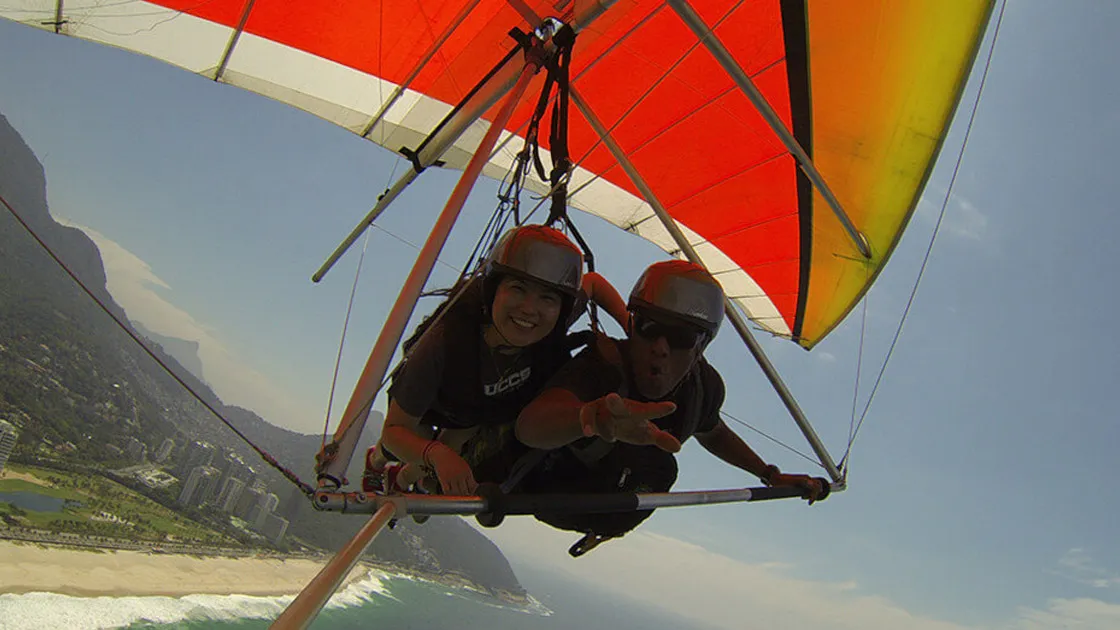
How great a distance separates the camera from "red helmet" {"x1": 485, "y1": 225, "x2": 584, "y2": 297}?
1.68m

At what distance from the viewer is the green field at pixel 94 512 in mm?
38938

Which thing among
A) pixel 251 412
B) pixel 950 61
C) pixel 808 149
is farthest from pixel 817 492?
pixel 251 412

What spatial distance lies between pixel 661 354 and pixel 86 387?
67.2 meters

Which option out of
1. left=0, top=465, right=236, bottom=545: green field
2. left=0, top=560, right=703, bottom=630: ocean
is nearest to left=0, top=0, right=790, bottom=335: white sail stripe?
left=0, top=560, right=703, bottom=630: ocean

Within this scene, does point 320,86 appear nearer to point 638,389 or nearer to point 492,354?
point 492,354

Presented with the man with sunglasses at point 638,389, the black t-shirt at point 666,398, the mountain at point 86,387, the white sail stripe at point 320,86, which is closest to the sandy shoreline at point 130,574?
the mountain at point 86,387

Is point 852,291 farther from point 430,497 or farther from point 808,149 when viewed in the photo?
point 430,497

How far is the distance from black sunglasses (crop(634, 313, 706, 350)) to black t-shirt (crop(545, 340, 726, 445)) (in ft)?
0.30

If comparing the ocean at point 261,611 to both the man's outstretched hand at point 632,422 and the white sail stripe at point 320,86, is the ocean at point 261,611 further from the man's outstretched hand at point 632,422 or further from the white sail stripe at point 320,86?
the man's outstretched hand at point 632,422

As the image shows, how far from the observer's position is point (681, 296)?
5.43 feet

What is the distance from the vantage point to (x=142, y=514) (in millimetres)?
45812

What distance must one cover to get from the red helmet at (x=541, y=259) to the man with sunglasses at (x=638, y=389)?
206 millimetres

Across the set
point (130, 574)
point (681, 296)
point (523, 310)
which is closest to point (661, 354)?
point (681, 296)

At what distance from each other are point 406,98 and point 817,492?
479cm
